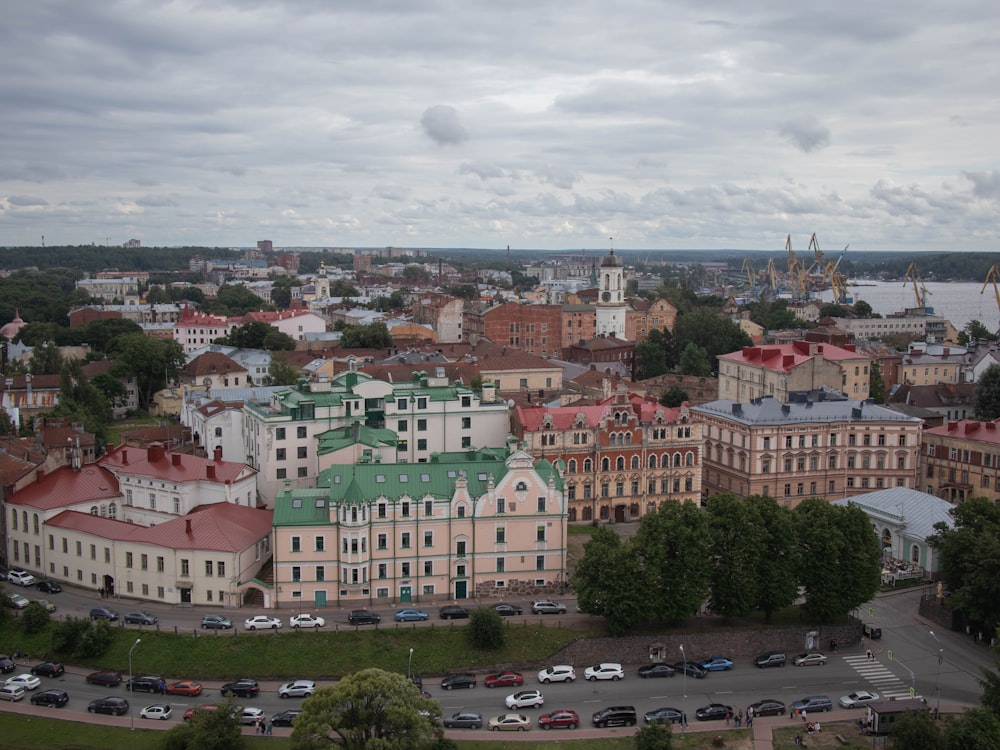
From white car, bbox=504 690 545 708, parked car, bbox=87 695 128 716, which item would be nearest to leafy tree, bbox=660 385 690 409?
white car, bbox=504 690 545 708

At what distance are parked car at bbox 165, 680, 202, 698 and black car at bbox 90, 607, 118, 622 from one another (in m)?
6.31

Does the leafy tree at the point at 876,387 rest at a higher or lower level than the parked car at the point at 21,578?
higher

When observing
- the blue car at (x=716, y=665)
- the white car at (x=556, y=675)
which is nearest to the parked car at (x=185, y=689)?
the white car at (x=556, y=675)

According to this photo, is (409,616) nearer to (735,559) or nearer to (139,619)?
(139,619)

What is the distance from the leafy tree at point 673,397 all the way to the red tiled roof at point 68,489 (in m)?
53.2

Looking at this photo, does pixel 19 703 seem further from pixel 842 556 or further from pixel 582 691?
pixel 842 556

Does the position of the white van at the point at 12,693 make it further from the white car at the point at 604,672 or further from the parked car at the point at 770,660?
the parked car at the point at 770,660

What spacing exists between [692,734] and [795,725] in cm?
475

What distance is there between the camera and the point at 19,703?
136ft

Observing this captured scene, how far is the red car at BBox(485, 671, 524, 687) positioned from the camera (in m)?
43.7

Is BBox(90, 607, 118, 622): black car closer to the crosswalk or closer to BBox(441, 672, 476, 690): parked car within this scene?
BBox(441, 672, 476, 690): parked car

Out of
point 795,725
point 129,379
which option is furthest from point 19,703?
point 129,379

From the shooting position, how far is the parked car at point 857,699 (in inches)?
1681

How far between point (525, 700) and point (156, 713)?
1582 cm
